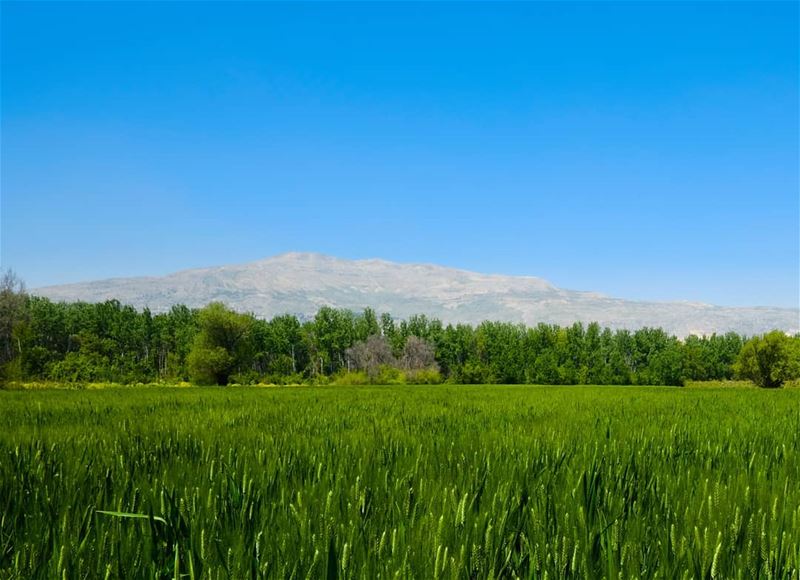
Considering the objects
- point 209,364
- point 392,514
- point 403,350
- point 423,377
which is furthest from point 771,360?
point 392,514

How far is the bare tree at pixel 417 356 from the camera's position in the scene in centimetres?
10531

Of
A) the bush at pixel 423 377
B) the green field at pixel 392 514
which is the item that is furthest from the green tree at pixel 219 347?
the green field at pixel 392 514

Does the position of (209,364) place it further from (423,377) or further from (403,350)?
(403,350)

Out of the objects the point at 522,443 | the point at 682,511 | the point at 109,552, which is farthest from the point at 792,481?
the point at 109,552

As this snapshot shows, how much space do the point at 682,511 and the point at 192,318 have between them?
145 meters

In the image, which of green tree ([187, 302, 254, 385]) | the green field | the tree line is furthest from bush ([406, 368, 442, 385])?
the green field

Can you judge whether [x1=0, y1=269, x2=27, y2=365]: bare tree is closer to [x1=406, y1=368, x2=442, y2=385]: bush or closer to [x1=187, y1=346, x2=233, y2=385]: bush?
[x1=187, y1=346, x2=233, y2=385]: bush

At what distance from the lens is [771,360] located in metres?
87.2

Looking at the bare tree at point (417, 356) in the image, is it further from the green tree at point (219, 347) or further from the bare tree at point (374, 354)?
the green tree at point (219, 347)

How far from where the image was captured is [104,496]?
2.36 meters

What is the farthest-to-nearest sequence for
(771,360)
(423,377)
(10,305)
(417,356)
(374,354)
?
(417,356)
(374,354)
(423,377)
(771,360)
(10,305)

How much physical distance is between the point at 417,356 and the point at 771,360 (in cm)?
6355

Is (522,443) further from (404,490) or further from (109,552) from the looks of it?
(109,552)

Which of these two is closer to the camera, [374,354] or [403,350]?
[374,354]
